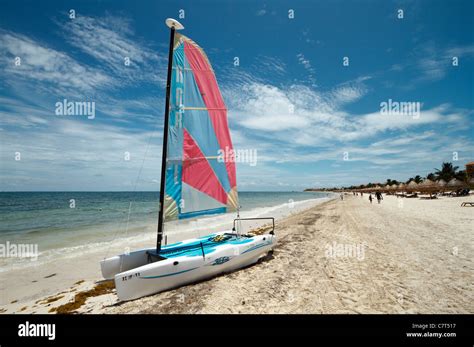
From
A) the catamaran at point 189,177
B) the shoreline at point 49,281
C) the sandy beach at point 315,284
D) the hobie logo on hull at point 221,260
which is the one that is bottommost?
the shoreline at point 49,281

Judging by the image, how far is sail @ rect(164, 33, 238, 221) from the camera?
6.14m

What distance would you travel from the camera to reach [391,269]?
6.05 m

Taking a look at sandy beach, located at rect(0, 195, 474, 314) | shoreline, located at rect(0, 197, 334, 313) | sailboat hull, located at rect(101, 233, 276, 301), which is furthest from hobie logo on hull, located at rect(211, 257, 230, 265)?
shoreline, located at rect(0, 197, 334, 313)

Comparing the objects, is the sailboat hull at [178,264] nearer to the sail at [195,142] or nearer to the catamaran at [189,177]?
the catamaran at [189,177]

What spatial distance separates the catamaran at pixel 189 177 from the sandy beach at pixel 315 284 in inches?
20.5
